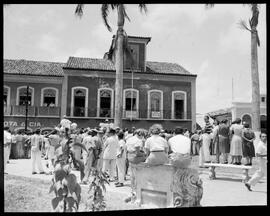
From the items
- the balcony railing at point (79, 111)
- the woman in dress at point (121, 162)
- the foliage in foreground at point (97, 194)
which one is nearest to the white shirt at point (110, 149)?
the woman in dress at point (121, 162)

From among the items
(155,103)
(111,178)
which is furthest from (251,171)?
(155,103)

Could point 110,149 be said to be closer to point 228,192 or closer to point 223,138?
point 228,192

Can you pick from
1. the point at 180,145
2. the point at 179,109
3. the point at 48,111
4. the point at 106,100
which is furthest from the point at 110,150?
the point at 179,109

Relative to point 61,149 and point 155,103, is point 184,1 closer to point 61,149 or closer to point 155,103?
point 61,149

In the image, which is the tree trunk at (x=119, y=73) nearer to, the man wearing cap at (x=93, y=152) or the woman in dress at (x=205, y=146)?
the woman in dress at (x=205, y=146)

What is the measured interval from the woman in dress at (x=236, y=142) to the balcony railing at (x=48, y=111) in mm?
14020

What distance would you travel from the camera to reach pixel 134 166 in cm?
659

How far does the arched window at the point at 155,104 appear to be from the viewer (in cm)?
2415

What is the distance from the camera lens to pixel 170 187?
5945mm

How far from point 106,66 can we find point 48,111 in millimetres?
5103

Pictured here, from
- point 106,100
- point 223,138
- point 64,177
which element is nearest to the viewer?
point 64,177

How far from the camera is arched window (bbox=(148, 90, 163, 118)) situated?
Answer: 24.1 metres

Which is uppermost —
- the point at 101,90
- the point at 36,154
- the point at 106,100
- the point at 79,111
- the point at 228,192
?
the point at 101,90

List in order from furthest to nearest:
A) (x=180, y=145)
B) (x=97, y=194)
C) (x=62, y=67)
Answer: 1. (x=62, y=67)
2. (x=180, y=145)
3. (x=97, y=194)
